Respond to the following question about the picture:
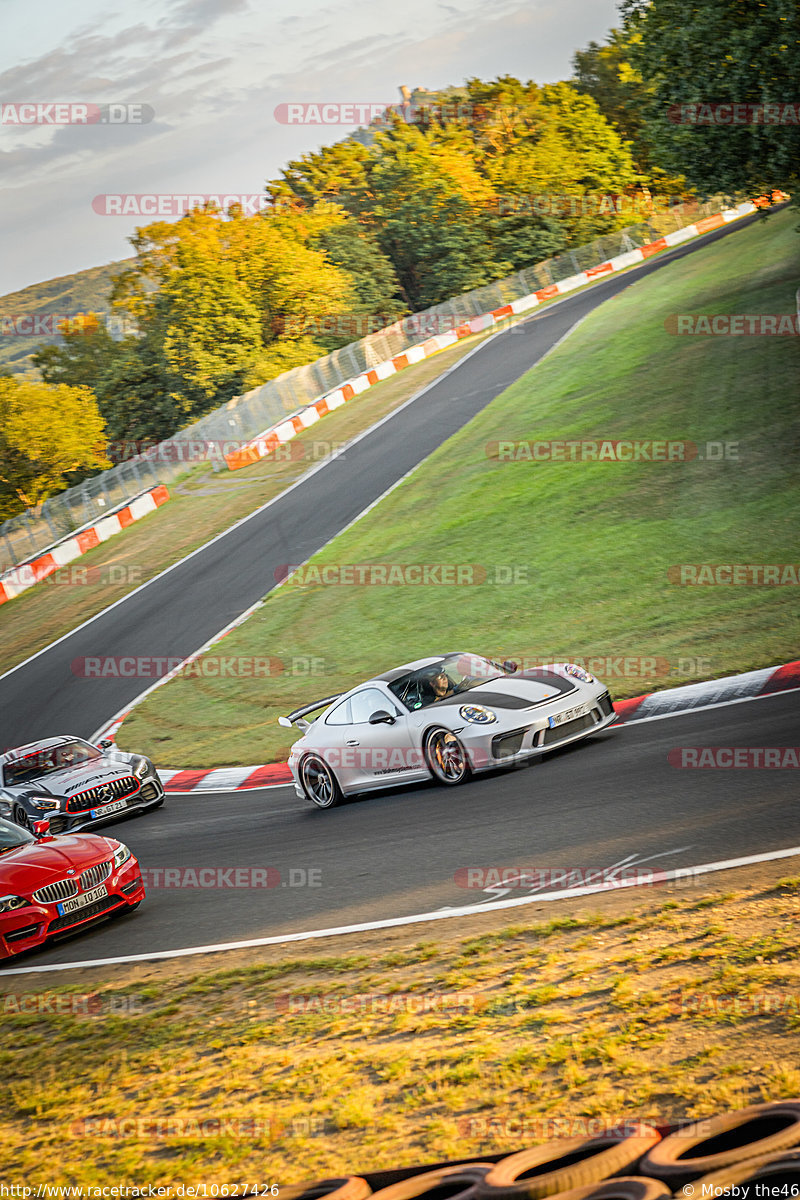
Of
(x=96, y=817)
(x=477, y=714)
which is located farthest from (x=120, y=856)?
(x=96, y=817)

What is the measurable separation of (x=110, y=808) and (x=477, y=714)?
6.36 meters

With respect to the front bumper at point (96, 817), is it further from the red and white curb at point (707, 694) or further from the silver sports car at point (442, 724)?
the silver sports car at point (442, 724)

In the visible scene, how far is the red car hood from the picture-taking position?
935cm

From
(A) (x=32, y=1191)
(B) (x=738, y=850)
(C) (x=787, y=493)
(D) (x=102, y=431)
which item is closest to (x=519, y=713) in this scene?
(B) (x=738, y=850)

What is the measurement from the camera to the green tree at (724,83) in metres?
20.3

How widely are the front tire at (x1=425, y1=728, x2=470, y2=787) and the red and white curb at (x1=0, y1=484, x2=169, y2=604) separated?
24.8 m

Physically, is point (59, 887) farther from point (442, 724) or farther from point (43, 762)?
point (43, 762)

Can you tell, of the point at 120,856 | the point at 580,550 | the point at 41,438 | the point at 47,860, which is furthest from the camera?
the point at 41,438

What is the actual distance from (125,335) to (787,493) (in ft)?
197

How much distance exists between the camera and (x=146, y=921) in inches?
379

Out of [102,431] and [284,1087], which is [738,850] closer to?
[284,1087]

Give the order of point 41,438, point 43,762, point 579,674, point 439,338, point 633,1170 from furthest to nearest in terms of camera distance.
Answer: point 41,438
point 439,338
point 43,762
point 579,674
point 633,1170

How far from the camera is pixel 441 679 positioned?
12023mm

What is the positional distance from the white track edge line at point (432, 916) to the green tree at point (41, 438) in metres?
63.2
